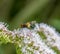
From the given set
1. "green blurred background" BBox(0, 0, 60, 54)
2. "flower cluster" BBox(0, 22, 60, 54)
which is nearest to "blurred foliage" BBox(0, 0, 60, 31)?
"green blurred background" BBox(0, 0, 60, 54)

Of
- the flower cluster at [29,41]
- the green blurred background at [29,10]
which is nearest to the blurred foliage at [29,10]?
the green blurred background at [29,10]

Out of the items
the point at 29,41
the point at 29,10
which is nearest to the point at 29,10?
the point at 29,10

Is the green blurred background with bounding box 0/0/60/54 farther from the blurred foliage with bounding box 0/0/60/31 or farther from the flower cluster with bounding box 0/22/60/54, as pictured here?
the flower cluster with bounding box 0/22/60/54

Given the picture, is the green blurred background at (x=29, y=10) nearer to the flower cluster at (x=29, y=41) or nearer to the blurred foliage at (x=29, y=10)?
the blurred foliage at (x=29, y=10)

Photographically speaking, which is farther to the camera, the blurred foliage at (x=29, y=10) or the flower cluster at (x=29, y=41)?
the blurred foliage at (x=29, y=10)

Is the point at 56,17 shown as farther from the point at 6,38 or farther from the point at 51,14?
the point at 6,38

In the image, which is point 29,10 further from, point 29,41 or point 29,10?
point 29,41

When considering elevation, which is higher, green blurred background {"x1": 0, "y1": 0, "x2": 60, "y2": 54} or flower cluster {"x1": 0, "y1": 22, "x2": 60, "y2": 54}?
green blurred background {"x1": 0, "y1": 0, "x2": 60, "y2": 54}

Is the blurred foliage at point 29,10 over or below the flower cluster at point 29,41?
over

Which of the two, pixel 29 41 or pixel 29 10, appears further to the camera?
pixel 29 10

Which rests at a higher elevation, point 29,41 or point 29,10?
point 29,10

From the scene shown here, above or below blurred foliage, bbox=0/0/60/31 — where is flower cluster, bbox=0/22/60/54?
below

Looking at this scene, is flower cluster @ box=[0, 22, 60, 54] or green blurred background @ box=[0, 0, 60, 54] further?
green blurred background @ box=[0, 0, 60, 54]
